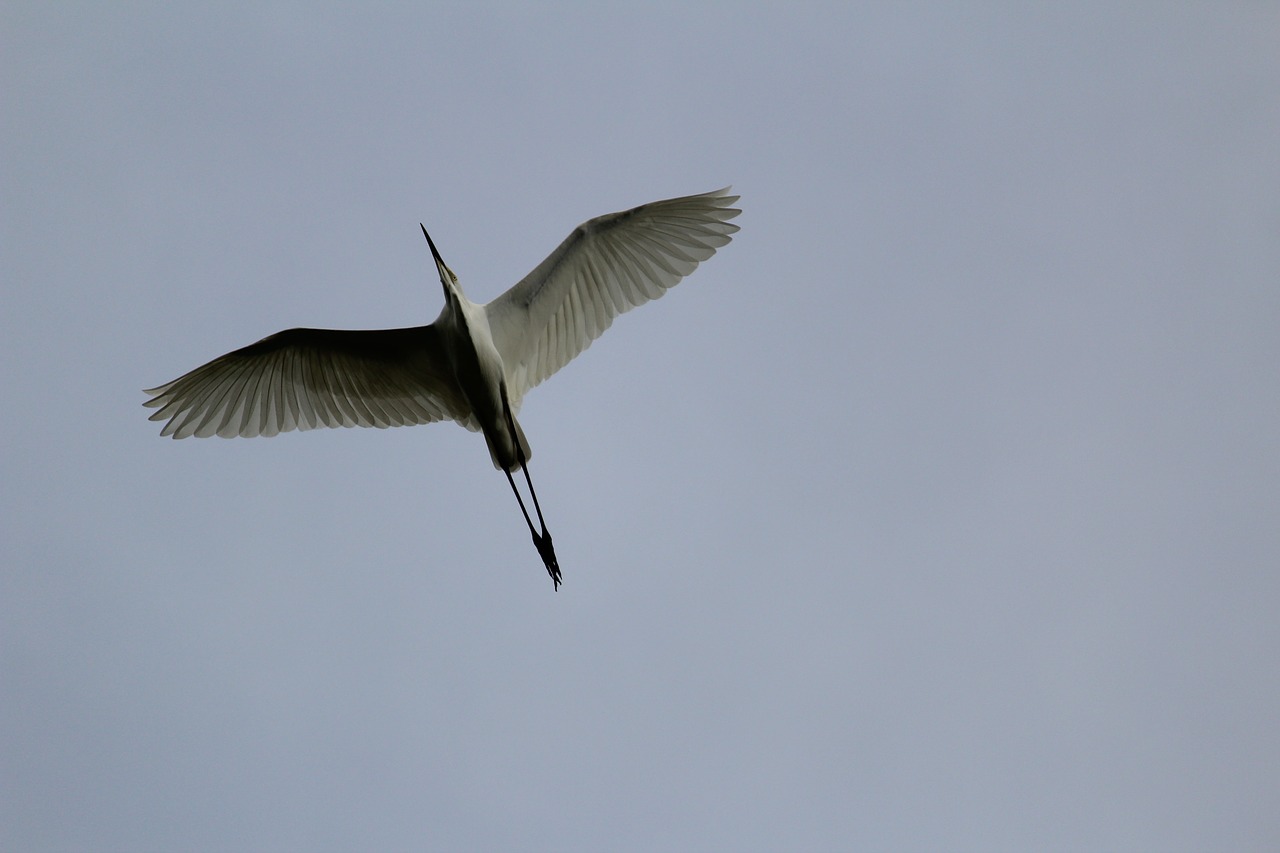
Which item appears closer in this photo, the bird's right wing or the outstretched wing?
the outstretched wing

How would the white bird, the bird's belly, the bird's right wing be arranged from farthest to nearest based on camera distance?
the bird's right wing < the white bird < the bird's belly

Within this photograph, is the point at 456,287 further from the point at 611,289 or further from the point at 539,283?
the point at 611,289

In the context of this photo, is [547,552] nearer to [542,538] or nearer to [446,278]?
[542,538]

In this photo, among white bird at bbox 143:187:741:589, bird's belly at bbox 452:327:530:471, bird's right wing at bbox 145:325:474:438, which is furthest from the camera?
bird's right wing at bbox 145:325:474:438

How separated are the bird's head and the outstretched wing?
35 centimetres

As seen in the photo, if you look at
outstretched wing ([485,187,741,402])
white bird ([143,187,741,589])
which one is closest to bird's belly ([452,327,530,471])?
white bird ([143,187,741,589])

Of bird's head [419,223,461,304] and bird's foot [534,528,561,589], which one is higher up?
bird's head [419,223,461,304]

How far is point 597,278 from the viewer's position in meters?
9.48

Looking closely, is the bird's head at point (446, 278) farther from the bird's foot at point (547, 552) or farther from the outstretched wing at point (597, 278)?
the bird's foot at point (547, 552)

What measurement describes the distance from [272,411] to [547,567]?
8.54 ft

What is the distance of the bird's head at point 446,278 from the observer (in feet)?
29.5

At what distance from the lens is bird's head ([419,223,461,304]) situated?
29.5 feet

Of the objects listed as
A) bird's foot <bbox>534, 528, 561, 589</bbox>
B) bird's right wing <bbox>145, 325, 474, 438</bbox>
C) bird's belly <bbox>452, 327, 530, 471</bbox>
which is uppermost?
bird's right wing <bbox>145, 325, 474, 438</bbox>

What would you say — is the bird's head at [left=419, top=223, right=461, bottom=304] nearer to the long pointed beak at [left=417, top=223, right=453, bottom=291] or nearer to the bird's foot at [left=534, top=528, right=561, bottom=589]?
the long pointed beak at [left=417, top=223, right=453, bottom=291]
